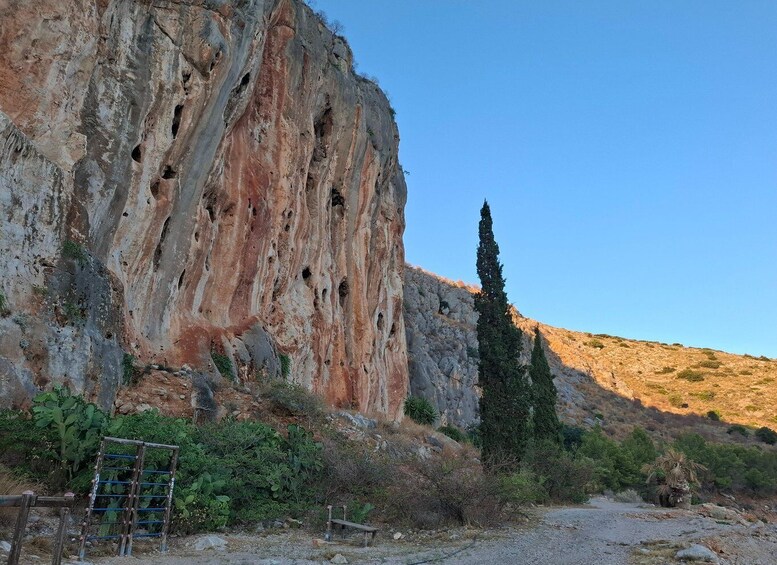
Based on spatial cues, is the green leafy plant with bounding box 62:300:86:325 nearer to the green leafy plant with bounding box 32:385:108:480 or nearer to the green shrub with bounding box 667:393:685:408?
the green leafy plant with bounding box 32:385:108:480

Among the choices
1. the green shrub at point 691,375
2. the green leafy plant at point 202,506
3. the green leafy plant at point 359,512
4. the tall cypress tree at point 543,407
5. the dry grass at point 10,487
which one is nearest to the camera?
the dry grass at point 10,487

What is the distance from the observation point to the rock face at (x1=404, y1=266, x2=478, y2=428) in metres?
44.3

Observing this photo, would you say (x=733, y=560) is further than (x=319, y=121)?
No

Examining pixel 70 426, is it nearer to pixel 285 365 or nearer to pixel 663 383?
pixel 285 365

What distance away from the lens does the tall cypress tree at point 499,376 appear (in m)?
23.0

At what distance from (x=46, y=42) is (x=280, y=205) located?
1035 centimetres

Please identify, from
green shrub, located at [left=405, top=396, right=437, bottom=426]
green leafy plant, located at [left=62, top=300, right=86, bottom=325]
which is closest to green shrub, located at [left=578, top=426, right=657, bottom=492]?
green shrub, located at [left=405, top=396, right=437, bottom=426]

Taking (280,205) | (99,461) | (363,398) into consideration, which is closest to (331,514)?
(99,461)

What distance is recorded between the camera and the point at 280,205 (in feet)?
77.2

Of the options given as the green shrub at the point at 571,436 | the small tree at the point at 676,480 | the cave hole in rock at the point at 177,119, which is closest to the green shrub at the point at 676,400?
the green shrub at the point at 571,436

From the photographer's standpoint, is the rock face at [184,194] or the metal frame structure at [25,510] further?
the rock face at [184,194]

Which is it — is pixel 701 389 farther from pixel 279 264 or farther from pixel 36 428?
pixel 36 428

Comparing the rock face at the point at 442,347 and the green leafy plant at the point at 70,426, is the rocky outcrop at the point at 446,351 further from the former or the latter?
the green leafy plant at the point at 70,426

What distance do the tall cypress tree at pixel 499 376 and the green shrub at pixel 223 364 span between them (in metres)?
9.74
